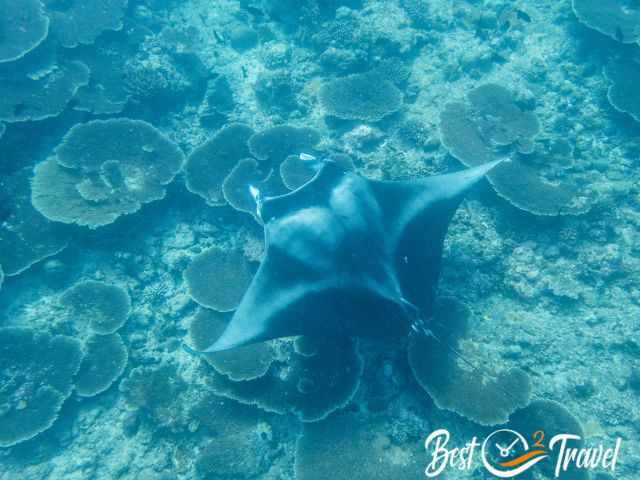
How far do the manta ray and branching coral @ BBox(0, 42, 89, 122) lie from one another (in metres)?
6.15

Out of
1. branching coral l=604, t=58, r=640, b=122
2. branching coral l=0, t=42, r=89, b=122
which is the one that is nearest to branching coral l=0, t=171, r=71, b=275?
branching coral l=0, t=42, r=89, b=122

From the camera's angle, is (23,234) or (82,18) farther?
(82,18)

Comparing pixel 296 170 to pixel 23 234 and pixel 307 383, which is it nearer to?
pixel 307 383

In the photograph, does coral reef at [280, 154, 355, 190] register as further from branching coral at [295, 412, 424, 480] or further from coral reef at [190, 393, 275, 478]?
branching coral at [295, 412, 424, 480]

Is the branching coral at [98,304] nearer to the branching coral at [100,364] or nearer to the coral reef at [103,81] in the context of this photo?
the branching coral at [100,364]

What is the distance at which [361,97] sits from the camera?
314 inches

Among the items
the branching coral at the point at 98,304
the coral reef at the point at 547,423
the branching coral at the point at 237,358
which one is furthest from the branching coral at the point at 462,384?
the branching coral at the point at 98,304

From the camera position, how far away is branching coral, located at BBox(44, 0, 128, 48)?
360 inches

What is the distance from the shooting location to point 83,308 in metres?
6.31

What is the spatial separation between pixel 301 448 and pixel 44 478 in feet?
12.8

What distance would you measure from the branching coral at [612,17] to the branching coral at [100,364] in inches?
487

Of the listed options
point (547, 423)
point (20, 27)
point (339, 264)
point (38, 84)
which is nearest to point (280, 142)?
point (339, 264)

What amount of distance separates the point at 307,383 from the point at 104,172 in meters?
5.24
